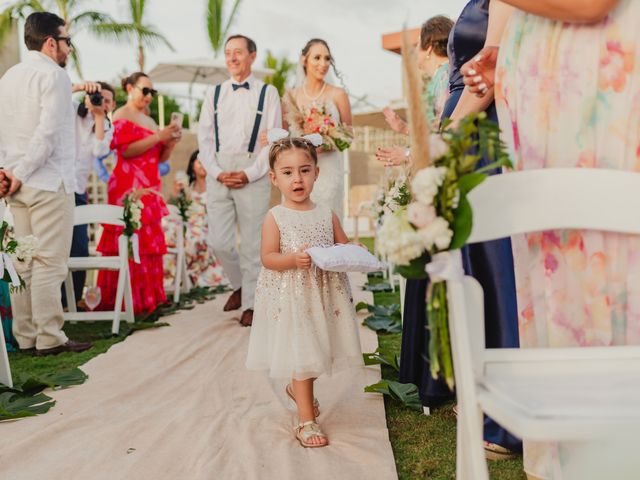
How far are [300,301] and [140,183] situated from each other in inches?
164

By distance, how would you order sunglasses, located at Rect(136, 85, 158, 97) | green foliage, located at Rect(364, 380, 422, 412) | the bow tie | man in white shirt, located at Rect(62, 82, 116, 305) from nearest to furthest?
green foliage, located at Rect(364, 380, 422, 412) → the bow tie → man in white shirt, located at Rect(62, 82, 116, 305) → sunglasses, located at Rect(136, 85, 158, 97)

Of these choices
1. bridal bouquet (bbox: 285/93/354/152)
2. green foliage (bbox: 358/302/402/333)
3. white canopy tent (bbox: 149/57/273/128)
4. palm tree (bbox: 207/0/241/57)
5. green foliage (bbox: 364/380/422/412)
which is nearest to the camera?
green foliage (bbox: 364/380/422/412)

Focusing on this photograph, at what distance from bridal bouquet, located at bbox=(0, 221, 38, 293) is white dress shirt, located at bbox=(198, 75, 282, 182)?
86.1 inches

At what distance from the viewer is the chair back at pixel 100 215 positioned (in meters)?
5.90

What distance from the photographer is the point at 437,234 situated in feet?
4.91

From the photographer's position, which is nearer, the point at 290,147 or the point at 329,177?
the point at 290,147

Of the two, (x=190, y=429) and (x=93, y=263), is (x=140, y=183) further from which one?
(x=190, y=429)

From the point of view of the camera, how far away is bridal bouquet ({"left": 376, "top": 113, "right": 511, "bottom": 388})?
150 centimetres

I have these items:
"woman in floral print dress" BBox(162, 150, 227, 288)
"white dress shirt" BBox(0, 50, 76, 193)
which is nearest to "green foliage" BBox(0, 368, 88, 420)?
"white dress shirt" BBox(0, 50, 76, 193)

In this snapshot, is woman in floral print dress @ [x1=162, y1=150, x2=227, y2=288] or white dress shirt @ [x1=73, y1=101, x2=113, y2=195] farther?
woman in floral print dress @ [x1=162, y1=150, x2=227, y2=288]

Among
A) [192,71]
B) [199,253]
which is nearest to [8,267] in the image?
[199,253]

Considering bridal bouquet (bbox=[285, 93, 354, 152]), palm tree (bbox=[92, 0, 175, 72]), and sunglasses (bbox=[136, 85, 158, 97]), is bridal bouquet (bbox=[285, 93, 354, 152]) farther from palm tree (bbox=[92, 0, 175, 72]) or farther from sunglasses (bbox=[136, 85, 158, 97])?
palm tree (bbox=[92, 0, 175, 72])

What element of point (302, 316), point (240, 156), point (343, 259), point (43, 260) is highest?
point (240, 156)

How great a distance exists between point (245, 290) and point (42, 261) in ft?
5.88
